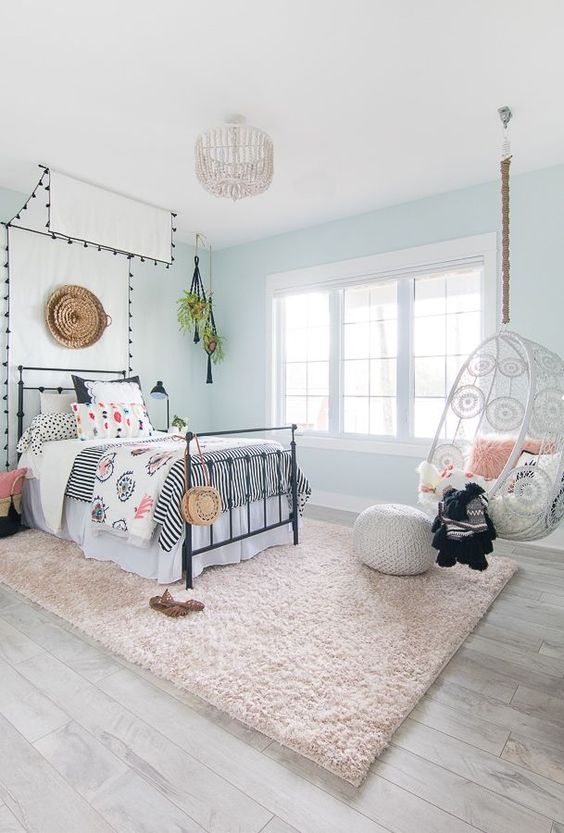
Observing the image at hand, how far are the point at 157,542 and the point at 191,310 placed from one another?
289 centimetres

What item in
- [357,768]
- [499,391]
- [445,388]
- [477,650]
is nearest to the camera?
[357,768]

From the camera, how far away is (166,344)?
16.4 feet

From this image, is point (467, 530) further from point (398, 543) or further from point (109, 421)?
point (109, 421)

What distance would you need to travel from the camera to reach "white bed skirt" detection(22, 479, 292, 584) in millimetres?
2615

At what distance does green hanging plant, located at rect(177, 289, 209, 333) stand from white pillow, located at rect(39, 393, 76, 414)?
1.51 metres

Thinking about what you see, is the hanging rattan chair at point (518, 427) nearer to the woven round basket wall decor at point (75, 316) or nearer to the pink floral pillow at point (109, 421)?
the pink floral pillow at point (109, 421)

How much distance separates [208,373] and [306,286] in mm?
1457

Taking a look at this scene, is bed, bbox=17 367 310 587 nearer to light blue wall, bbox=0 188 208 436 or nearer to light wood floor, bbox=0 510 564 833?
light wood floor, bbox=0 510 564 833

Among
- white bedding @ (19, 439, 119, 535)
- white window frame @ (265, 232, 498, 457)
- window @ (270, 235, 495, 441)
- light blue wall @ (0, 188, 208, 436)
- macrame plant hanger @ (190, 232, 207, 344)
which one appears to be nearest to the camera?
white bedding @ (19, 439, 119, 535)

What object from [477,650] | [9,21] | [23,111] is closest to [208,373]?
[23,111]

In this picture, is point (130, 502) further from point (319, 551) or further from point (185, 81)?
point (185, 81)

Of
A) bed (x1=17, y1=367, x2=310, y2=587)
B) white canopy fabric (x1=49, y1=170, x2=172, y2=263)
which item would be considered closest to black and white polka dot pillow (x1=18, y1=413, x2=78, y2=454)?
bed (x1=17, y1=367, x2=310, y2=587)

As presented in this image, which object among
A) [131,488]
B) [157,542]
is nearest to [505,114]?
[131,488]

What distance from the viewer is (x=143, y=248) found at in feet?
13.3
